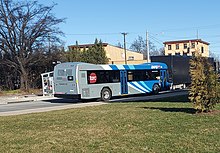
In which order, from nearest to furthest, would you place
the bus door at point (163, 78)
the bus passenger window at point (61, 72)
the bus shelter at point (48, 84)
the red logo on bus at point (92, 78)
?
the red logo on bus at point (92, 78) → the bus passenger window at point (61, 72) → the bus shelter at point (48, 84) → the bus door at point (163, 78)

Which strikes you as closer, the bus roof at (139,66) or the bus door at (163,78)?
the bus roof at (139,66)

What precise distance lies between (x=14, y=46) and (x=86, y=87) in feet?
76.7

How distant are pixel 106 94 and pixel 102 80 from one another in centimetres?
109

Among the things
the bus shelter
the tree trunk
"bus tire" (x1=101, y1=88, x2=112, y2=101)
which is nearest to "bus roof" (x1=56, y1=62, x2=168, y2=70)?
"bus tire" (x1=101, y1=88, x2=112, y2=101)

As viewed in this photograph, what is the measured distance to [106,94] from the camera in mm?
26578

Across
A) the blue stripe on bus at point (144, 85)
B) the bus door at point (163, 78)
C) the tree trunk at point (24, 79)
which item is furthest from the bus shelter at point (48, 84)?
the tree trunk at point (24, 79)

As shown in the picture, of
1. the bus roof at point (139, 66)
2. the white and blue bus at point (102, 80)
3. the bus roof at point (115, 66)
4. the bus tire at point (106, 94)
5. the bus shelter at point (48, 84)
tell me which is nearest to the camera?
the white and blue bus at point (102, 80)

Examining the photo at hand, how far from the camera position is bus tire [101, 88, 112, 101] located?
26.2m

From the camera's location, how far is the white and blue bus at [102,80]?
2481 centimetres

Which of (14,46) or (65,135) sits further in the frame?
(14,46)

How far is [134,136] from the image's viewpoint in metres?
8.52

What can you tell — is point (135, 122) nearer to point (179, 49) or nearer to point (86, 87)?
point (86, 87)

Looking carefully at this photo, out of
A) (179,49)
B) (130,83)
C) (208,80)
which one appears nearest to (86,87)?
(130,83)

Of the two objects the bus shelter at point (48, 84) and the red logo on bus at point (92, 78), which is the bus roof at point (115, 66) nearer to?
the red logo on bus at point (92, 78)
